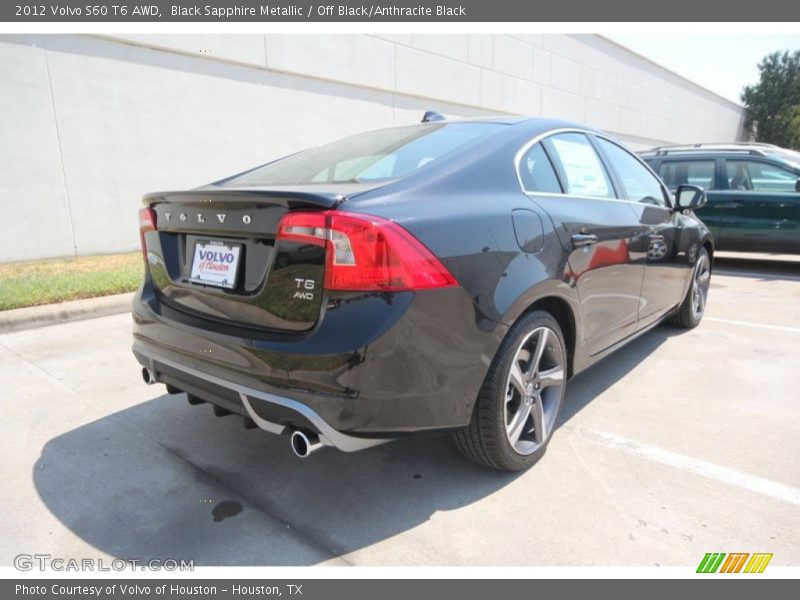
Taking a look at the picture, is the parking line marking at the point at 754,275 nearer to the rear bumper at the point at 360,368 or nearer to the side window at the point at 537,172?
the side window at the point at 537,172

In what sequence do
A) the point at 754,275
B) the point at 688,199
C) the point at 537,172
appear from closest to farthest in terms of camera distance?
the point at 537,172 → the point at 688,199 → the point at 754,275

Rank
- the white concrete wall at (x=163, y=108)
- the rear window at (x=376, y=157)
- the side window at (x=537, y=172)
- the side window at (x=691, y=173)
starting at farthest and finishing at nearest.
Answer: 1. the side window at (x=691, y=173)
2. the white concrete wall at (x=163, y=108)
3. the side window at (x=537, y=172)
4. the rear window at (x=376, y=157)

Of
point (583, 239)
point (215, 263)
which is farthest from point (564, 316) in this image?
point (215, 263)

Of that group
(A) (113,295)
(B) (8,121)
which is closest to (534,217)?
(A) (113,295)

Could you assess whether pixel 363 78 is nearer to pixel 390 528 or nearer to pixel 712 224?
pixel 712 224

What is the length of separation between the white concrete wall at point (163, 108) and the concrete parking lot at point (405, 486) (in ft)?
15.9

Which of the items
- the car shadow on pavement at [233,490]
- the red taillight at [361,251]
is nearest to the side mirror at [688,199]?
the car shadow on pavement at [233,490]

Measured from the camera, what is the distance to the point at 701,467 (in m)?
2.53

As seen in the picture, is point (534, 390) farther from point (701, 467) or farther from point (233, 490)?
point (233, 490)

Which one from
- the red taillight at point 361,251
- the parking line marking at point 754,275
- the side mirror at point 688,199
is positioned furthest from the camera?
the parking line marking at point 754,275

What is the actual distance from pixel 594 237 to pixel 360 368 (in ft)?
5.27

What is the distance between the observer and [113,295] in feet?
18.4

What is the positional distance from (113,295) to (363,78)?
24.4 ft

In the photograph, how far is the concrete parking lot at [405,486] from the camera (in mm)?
2000
